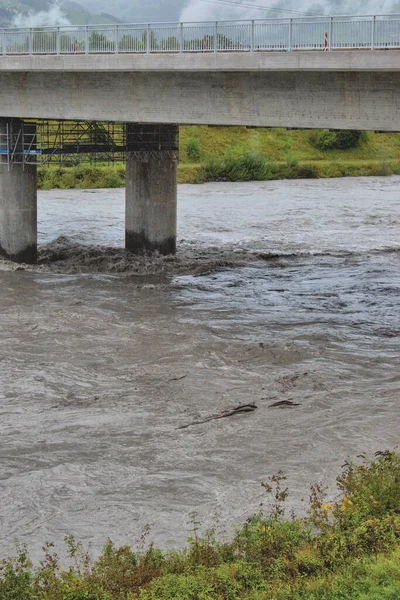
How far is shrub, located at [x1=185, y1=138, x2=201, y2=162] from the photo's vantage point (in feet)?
224

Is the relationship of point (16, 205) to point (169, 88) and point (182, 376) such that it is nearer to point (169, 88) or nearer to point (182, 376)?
point (169, 88)

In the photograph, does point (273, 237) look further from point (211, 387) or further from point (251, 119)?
point (211, 387)

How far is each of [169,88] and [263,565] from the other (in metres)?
18.5

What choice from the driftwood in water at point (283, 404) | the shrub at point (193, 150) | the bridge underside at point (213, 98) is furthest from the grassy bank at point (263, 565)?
the shrub at point (193, 150)

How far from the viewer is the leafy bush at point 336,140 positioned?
7456 cm

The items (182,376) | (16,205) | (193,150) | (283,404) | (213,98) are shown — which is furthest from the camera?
(193,150)

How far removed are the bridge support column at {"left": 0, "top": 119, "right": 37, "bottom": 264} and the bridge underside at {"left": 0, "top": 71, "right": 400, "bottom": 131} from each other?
4.73 ft

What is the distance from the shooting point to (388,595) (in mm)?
9039

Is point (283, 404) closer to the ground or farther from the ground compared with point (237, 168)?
closer to the ground

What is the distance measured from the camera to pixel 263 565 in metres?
10.6

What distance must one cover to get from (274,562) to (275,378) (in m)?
9.40

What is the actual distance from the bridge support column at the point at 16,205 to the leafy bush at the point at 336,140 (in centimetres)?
4496

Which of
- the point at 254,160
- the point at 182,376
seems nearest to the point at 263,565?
the point at 182,376

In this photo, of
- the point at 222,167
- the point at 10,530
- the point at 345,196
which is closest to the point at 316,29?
the point at 10,530
